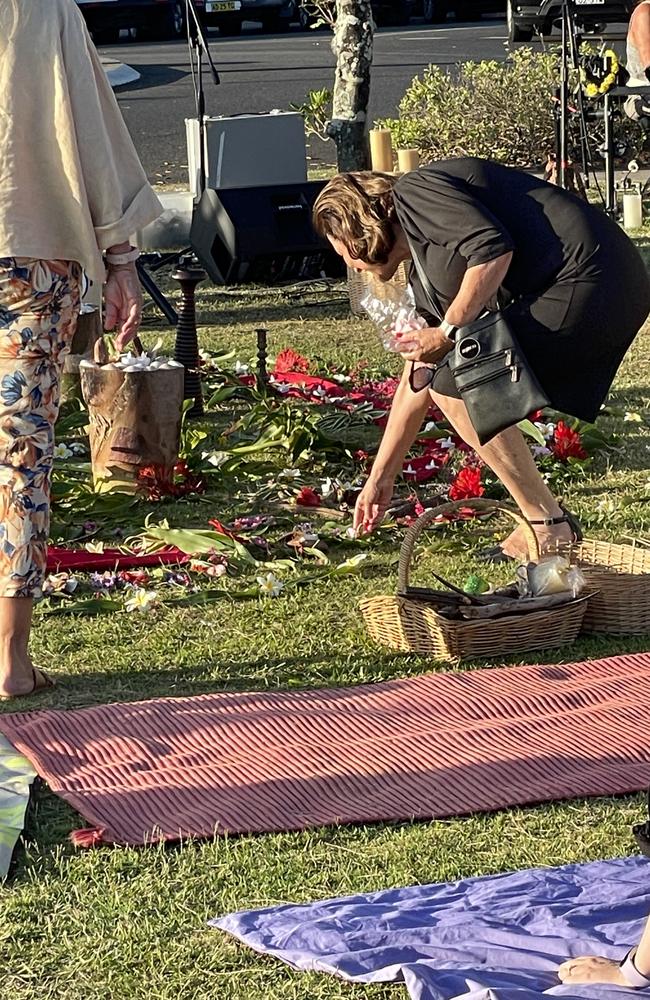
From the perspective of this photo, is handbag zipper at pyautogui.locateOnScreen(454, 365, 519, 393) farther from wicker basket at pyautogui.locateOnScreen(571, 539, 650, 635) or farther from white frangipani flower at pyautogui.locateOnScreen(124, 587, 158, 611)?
white frangipani flower at pyautogui.locateOnScreen(124, 587, 158, 611)

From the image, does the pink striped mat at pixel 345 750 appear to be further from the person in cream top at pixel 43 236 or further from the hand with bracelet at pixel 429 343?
the hand with bracelet at pixel 429 343

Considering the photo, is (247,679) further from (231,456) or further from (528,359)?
(231,456)

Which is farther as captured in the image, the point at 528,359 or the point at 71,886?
the point at 528,359

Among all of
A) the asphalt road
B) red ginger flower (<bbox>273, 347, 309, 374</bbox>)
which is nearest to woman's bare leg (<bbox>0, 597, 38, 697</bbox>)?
red ginger flower (<bbox>273, 347, 309, 374</bbox>)

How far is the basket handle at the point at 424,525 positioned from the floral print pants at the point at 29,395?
0.98m

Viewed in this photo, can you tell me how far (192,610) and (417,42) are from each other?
19527 millimetres

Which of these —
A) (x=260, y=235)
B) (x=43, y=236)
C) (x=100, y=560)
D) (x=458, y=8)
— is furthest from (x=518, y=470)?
(x=458, y=8)

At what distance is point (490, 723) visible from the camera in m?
3.83

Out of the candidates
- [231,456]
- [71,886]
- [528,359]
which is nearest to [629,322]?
[528,359]

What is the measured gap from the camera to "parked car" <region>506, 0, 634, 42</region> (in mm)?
12344

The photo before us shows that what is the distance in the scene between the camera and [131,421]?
5.72m

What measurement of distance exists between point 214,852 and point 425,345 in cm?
181

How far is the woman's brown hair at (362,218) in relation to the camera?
14.5ft

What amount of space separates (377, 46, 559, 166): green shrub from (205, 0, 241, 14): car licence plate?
1321 centimetres
